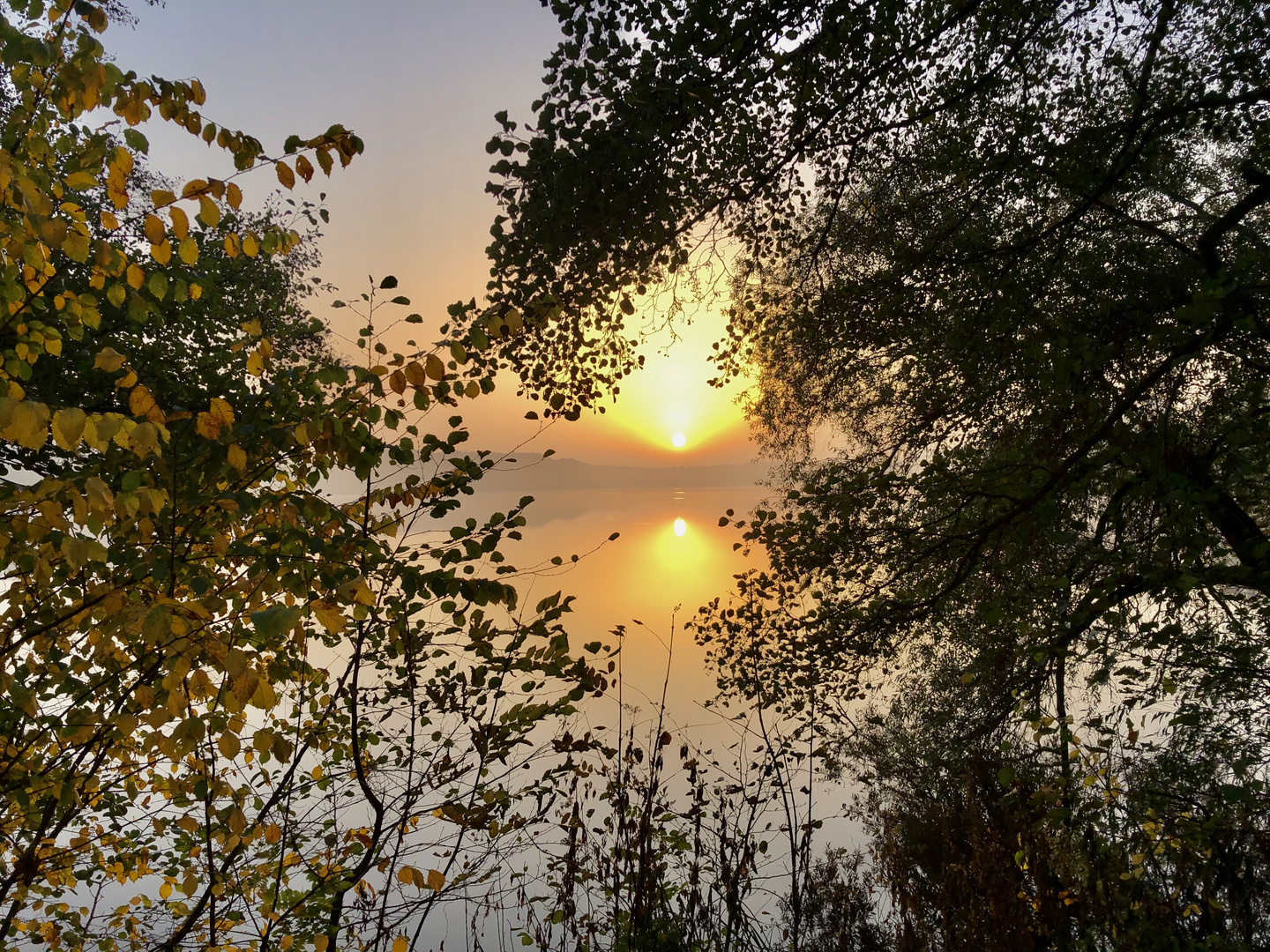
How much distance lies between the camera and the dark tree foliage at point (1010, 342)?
4227mm

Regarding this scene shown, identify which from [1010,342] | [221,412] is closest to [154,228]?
[221,412]

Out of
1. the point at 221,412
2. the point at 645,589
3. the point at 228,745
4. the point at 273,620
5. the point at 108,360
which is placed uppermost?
the point at 645,589

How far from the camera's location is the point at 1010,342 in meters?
6.34

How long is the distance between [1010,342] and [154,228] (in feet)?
22.0

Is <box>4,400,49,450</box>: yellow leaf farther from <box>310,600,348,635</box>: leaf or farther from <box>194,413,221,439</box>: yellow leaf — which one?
<box>310,600,348,635</box>: leaf

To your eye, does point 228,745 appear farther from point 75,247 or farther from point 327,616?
point 75,247

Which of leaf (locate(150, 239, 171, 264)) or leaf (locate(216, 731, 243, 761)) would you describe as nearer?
leaf (locate(216, 731, 243, 761))

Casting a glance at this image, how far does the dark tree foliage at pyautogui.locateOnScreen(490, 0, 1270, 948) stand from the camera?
4.23 metres

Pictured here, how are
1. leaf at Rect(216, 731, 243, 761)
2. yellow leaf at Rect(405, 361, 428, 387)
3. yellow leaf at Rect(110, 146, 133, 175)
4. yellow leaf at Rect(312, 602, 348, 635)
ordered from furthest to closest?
yellow leaf at Rect(405, 361, 428, 387)
yellow leaf at Rect(110, 146, 133, 175)
yellow leaf at Rect(312, 602, 348, 635)
leaf at Rect(216, 731, 243, 761)

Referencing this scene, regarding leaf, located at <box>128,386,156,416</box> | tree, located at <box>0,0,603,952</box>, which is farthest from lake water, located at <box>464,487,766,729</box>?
leaf, located at <box>128,386,156,416</box>

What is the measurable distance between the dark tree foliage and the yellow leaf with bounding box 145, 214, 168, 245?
117 inches

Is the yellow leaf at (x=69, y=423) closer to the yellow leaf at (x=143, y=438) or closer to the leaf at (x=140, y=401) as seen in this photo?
the yellow leaf at (x=143, y=438)

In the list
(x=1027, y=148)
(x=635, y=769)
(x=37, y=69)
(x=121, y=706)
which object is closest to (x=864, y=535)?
(x=1027, y=148)

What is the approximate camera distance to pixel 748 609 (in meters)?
6.70
